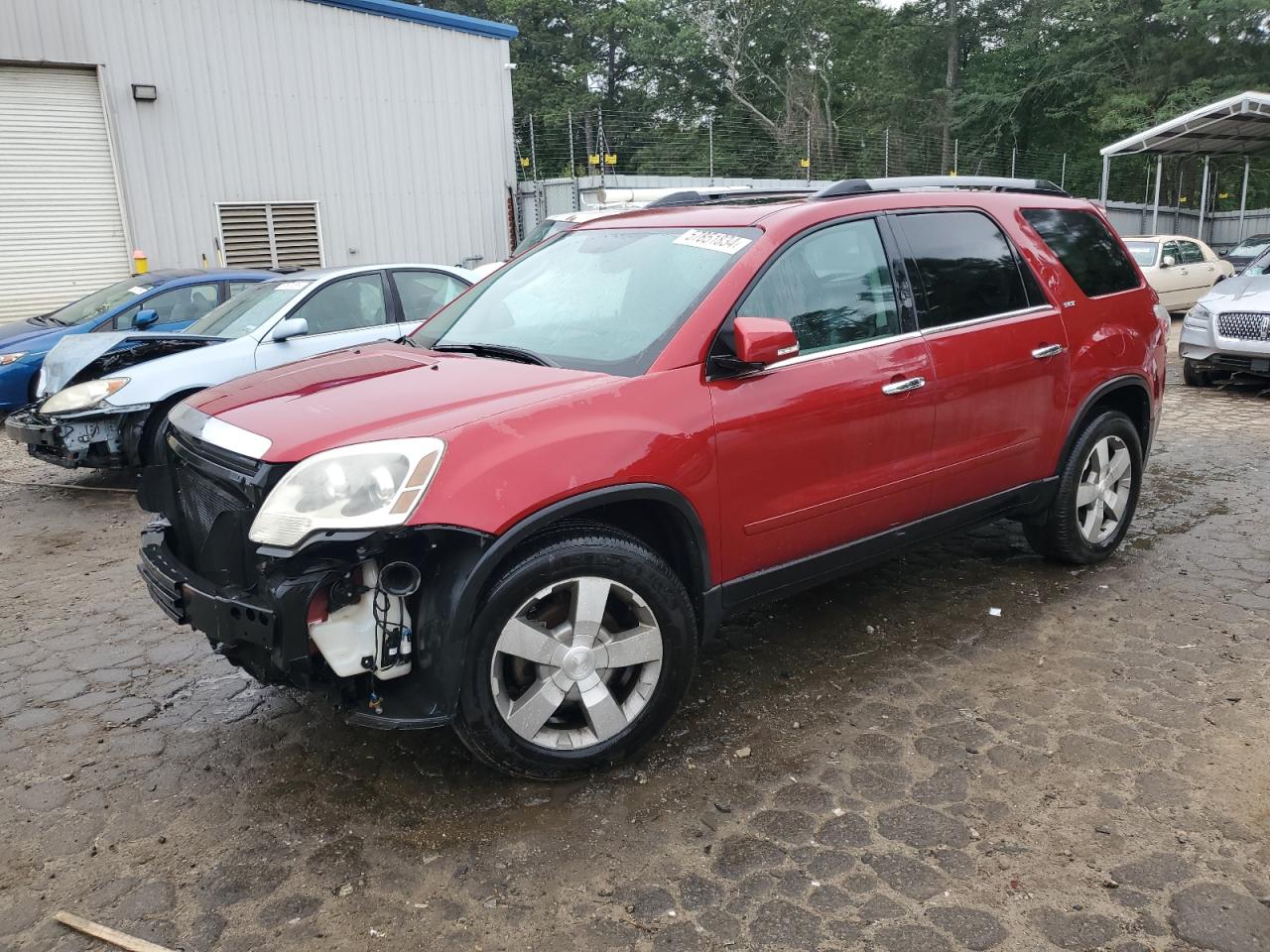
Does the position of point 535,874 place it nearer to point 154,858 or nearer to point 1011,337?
point 154,858

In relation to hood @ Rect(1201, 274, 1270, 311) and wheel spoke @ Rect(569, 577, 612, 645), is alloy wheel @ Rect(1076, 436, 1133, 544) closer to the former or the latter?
wheel spoke @ Rect(569, 577, 612, 645)

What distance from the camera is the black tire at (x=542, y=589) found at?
2807 millimetres

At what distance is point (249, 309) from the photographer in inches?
300

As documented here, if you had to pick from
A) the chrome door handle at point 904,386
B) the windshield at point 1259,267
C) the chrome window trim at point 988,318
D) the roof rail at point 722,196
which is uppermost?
the roof rail at point 722,196

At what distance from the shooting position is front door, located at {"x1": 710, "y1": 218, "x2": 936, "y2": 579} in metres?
3.34

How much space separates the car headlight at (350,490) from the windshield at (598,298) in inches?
30.6

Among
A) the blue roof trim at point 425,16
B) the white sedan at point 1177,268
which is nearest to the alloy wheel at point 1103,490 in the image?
the white sedan at point 1177,268

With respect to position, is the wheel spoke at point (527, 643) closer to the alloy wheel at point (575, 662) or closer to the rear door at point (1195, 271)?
the alloy wheel at point (575, 662)

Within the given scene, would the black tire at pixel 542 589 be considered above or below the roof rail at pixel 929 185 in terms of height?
below

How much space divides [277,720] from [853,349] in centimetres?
254

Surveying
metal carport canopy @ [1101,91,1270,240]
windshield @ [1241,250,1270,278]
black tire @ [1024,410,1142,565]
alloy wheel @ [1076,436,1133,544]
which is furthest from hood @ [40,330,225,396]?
metal carport canopy @ [1101,91,1270,240]

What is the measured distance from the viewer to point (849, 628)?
4.31 metres

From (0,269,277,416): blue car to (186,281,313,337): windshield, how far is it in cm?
102

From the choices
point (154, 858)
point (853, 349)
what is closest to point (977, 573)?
point (853, 349)
